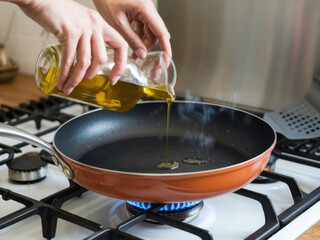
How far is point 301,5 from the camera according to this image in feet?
3.63

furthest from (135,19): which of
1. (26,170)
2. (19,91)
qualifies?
(19,91)

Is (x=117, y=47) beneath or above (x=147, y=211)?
above

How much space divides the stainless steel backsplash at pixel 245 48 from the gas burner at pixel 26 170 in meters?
0.58

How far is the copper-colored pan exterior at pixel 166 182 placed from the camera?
0.64 meters

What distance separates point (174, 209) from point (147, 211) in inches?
2.2

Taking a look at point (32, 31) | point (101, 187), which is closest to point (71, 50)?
point (101, 187)

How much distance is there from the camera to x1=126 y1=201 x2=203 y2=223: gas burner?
0.75 m

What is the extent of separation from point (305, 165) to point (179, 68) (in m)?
0.52

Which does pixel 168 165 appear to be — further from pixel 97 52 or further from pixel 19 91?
pixel 19 91

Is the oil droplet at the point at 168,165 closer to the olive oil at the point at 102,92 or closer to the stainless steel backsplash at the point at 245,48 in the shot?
the olive oil at the point at 102,92

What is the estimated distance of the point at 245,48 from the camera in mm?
1224

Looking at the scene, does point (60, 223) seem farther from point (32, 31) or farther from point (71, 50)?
point (32, 31)

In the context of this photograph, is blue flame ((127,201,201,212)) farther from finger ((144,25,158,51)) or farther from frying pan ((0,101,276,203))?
finger ((144,25,158,51))

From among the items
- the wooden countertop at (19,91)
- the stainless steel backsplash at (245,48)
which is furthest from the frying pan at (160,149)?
the wooden countertop at (19,91)
